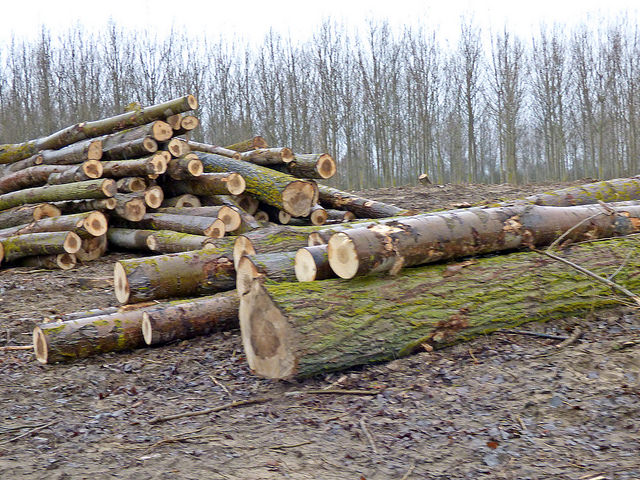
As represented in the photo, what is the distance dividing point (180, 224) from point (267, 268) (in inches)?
165

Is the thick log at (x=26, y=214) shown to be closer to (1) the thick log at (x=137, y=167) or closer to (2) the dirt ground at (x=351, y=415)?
(1) the thick log at (x=137, y=167)

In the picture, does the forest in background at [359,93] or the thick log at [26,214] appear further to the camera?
the forest in background at [359,93]

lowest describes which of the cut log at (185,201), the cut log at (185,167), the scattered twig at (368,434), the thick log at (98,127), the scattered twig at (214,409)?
the scattered twig at (368,434)

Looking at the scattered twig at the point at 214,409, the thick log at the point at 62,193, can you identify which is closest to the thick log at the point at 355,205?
the thick log at the point at 62,193

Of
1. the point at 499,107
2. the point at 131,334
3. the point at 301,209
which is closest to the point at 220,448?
the point at 131,334

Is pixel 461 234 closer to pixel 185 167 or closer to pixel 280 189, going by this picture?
pixel 280 189

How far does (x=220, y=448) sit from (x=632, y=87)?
2814 cm

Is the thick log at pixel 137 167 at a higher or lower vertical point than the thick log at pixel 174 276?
higher

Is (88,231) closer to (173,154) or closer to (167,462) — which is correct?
(173,154)

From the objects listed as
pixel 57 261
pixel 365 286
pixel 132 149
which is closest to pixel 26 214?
pixel 57 261

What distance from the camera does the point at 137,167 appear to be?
9.52 m

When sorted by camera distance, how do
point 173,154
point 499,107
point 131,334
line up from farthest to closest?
point 499,107 < point 173,154 < point 131,334

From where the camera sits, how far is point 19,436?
3867 millimetres

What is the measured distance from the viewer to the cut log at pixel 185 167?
9.55 meters
